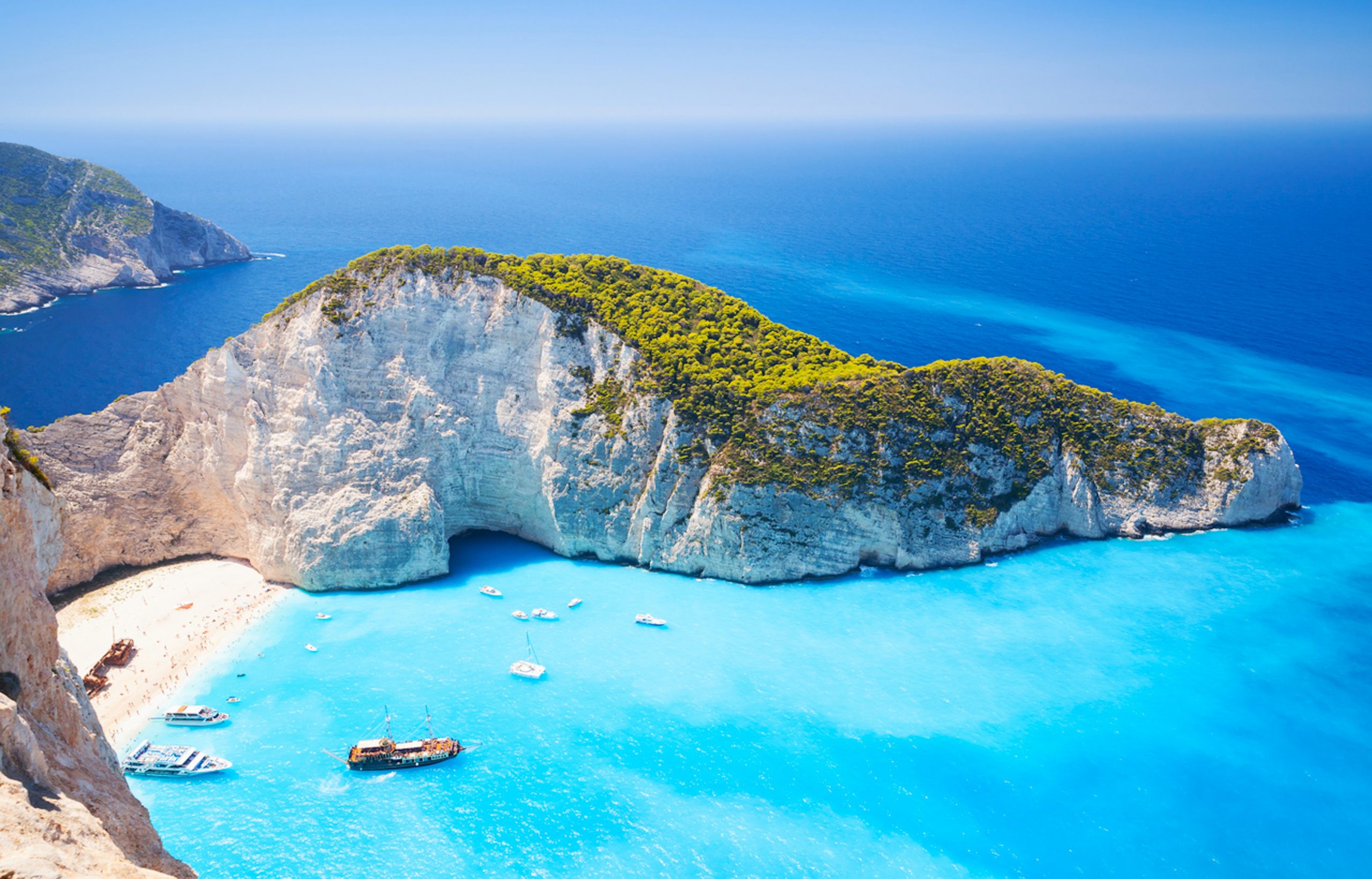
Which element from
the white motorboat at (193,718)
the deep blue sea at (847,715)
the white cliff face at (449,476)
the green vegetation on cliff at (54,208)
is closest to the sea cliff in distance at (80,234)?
the green vegetation on cliff at (54,208)

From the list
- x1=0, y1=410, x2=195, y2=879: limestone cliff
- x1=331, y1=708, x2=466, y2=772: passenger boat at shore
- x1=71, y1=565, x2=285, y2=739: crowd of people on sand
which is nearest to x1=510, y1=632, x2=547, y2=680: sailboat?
x1=331, y1=708, x2=466, y2=772: passenger boat at shore

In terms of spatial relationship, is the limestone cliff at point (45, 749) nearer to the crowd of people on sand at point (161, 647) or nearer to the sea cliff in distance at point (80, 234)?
the crowd of people on sand at point (161, 647)

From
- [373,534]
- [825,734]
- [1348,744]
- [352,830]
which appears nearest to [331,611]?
[373,534]

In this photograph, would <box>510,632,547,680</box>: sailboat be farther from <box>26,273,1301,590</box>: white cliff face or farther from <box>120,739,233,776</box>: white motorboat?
<box>120,739,233,776</box>: white motorboat

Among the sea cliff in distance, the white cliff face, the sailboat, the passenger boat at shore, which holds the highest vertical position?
the sea cliff in distance

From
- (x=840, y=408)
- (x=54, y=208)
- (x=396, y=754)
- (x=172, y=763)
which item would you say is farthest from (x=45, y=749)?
(x=54, y=208)

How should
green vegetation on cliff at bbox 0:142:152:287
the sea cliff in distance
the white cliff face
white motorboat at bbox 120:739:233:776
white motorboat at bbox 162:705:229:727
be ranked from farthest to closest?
green vegetation on cliff at bbox 0:142:152:287, the sea cliff in distance, the white cliff face, white motorboat at bbox 162:705:229:727, white motorboat at bbox 120:739:233:776

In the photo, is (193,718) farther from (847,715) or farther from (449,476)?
(847,715)
